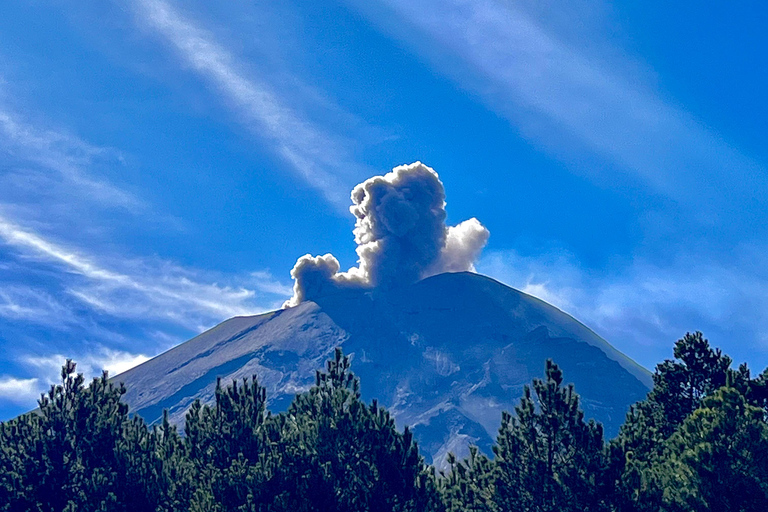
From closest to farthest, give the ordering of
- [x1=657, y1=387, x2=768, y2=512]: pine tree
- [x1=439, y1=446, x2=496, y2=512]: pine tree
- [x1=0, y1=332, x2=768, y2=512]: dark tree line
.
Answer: [x1=657, y1=387, x2=768, y2=512]: pine tree → [x1=0, y1=332, x2=768, y2=512]: dark tree line → [x1=439, y1=446, x2=496, y2=512]: pine tree

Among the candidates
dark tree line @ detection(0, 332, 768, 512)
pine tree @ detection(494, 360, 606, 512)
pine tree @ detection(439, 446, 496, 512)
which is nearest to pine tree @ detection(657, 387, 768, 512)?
dark tree line @ detection(0, 332, 768, 512)

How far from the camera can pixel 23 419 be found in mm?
40094

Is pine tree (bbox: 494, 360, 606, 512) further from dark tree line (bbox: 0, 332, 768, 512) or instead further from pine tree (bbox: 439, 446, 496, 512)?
pine tree (bbox: 439, 446, 496, 512)

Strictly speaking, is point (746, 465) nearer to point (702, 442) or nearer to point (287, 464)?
point (702, 442)

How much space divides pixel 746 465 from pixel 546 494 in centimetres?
795

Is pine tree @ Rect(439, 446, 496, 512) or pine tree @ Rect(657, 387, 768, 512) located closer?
pine tree @ Rect(657, 387, 768, 512)

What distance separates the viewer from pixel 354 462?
32.6 metres

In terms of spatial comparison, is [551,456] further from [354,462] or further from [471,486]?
[354,462]

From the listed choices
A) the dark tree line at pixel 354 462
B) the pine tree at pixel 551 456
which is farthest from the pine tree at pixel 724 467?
the pine tree at pixel 551 456

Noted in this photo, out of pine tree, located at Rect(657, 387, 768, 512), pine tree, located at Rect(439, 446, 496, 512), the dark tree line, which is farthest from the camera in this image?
pine tree, located at Rect(439, 446, 496, 512)

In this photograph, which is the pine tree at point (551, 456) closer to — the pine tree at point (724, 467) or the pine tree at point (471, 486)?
the pine tree at point (471, 486)

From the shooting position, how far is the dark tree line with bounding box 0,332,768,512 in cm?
3127

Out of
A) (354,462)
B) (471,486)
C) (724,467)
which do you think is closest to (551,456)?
(471,486)

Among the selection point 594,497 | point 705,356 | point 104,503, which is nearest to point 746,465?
point 594,497
